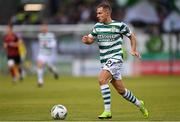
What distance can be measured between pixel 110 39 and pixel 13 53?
19212mm

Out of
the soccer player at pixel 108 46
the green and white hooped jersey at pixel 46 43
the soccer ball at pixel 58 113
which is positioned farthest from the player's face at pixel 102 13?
the green and white hooped jersey at pixel 46 43

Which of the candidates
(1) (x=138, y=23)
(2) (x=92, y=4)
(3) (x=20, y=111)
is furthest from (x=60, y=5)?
(3) (x=20, y=111)

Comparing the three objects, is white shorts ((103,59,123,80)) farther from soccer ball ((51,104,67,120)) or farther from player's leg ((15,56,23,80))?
player's leg ((15,56,23,80))

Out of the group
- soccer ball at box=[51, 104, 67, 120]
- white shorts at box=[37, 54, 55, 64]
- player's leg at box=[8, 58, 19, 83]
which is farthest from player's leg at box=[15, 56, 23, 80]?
soccer ball at box=[51, 104, 67, 120]

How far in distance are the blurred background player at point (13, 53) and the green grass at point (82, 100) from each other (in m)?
1.07

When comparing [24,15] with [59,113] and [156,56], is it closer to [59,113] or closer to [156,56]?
[156,56]

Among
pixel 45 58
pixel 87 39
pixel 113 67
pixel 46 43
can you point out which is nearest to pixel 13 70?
pixel 45 58

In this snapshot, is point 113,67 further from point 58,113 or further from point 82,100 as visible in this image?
point 82,100

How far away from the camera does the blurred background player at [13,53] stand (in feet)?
116

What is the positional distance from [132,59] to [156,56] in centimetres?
132

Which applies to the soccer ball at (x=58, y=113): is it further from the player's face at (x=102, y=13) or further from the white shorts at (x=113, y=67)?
the player's face at (x=102, y=13)

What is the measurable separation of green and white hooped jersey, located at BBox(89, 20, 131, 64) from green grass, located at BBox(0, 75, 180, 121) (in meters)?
1.41

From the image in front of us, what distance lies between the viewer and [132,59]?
1609 inches

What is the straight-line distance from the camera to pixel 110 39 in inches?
685
